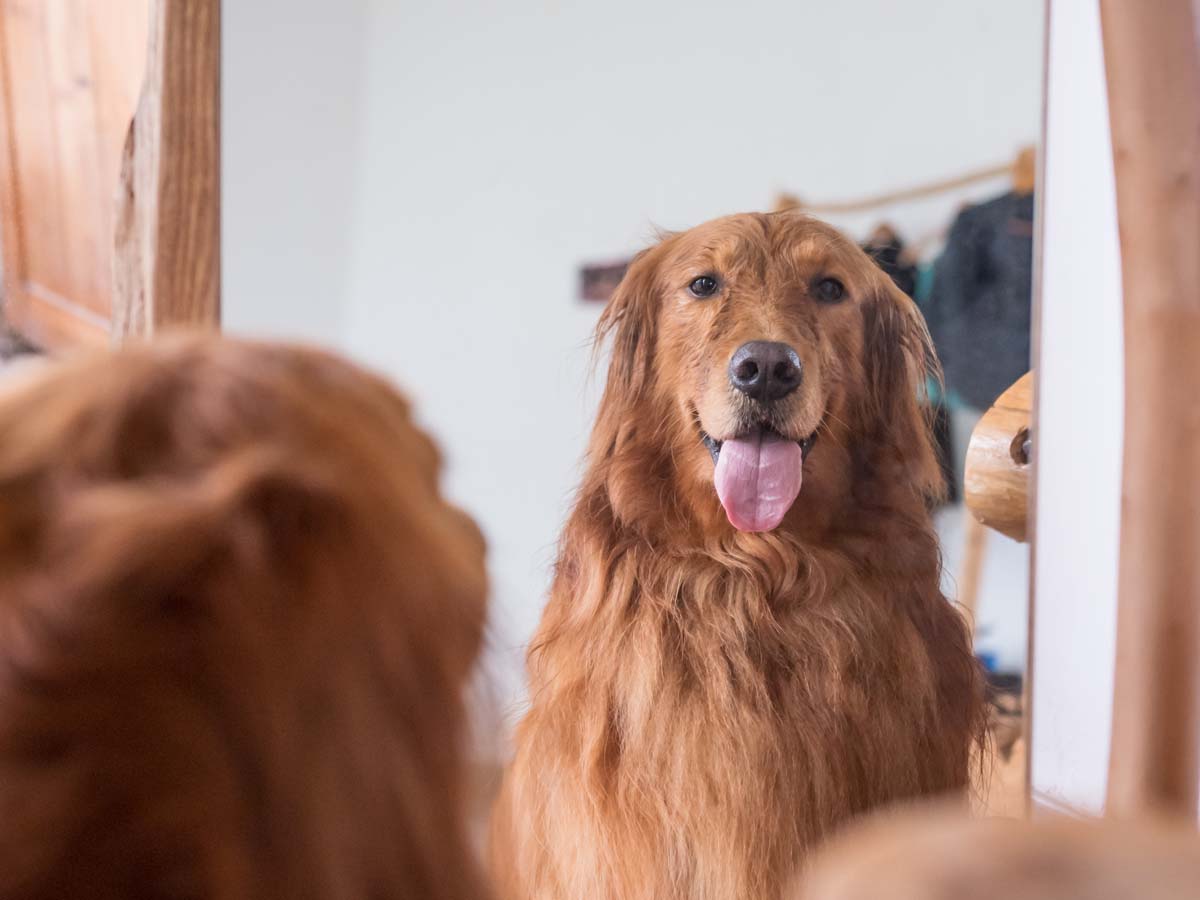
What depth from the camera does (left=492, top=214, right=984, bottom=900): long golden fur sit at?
820 millimetres

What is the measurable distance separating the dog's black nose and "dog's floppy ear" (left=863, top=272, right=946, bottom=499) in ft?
0.38

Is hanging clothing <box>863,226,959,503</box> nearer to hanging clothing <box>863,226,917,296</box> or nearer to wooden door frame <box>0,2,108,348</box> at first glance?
hanging clothing <box>863,226,917,296</box>

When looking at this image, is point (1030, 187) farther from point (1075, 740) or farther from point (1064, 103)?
point (1075, 740)

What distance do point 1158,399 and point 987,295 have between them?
1.69 feet

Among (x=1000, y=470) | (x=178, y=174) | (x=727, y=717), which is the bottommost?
(x=727, y=717)

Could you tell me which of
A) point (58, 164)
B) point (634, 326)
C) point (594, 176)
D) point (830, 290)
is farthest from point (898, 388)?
point (58, 164)

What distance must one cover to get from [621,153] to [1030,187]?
1.43 ft

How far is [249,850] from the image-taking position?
0.41 metres

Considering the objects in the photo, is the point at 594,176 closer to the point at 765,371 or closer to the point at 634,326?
the point at 634,326

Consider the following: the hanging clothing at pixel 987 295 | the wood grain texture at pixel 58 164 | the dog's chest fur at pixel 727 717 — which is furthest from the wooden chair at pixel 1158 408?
the wood grain texture at pixel 58 164

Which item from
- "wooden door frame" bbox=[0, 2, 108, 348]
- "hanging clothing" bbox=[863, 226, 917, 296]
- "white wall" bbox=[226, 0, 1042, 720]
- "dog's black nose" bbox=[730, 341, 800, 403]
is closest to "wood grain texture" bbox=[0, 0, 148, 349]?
"wooden door frame" bbox=[0, 2, 108, 348]

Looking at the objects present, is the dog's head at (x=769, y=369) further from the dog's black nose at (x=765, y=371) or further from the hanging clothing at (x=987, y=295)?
the hanging clothing at (x=987, y=295)

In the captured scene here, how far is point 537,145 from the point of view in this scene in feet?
4.01

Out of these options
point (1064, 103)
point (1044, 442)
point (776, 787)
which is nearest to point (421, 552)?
point (776, 787)
